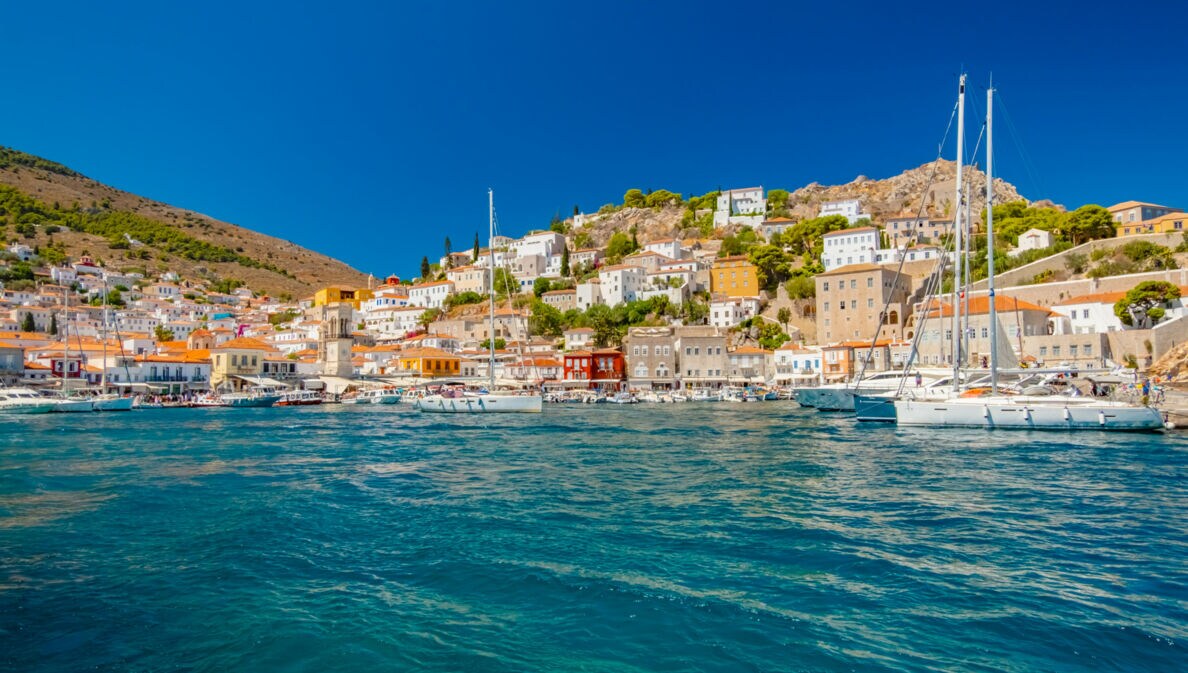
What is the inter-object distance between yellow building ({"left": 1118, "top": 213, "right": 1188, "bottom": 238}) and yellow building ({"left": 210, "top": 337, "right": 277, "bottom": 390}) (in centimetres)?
6715

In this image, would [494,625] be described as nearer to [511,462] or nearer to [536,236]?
[511,462]

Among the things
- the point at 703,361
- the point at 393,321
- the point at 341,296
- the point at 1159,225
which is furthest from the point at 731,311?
the point at 341,296

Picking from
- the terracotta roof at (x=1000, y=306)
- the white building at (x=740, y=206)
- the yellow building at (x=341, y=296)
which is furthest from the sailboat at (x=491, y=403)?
the white building at (x=740, y=206)

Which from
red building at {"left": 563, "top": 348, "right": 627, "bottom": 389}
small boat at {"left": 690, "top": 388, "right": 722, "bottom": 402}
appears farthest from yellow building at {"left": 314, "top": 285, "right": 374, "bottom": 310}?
small boat at {"left": 690, "top": 388, "right": 722, "bottom": 402}

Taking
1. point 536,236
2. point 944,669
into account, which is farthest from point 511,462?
point 536,236

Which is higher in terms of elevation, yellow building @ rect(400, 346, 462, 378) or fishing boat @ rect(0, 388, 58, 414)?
yellow building @ rect(400, 346, 462, 378)

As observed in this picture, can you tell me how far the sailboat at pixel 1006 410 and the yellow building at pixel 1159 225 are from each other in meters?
40.7

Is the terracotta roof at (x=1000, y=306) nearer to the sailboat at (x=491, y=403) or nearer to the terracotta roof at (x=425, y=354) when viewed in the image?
the sailboat at (x=491, y=403)

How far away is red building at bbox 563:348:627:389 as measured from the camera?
2281 inches

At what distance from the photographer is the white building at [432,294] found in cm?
8631

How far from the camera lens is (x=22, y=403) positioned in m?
38.4

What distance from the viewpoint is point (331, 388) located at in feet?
185

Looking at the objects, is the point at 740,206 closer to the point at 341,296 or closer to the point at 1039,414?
the point at 341,296

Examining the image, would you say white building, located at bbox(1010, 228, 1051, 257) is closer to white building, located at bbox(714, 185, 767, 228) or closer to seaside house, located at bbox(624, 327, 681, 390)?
seaside house, located at bbox(624, 327, 681, 390)
